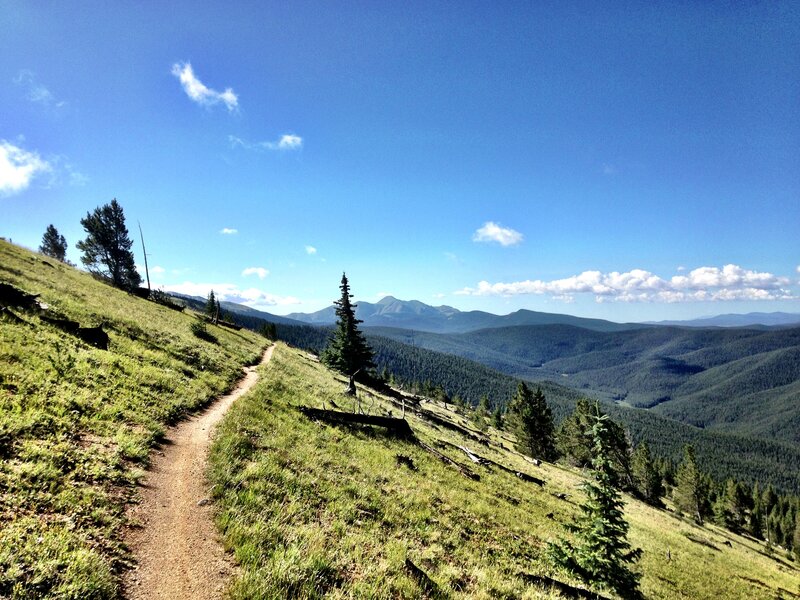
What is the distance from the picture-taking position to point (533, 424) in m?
60.5

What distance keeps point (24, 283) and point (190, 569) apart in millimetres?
30590

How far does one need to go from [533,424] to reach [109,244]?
83.1 meters

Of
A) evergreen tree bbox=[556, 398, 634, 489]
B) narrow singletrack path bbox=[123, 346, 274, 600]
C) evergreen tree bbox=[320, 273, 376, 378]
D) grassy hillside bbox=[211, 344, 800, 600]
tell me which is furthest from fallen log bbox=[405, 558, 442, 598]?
evergreen tree bbox=[556, 398, 634, 489]

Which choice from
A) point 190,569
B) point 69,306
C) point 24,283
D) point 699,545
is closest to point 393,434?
point 190,569

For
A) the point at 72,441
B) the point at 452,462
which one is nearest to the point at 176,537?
the point at 72,441

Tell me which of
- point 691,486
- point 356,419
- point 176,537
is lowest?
point 691,486

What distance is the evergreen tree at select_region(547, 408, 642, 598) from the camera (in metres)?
12.0

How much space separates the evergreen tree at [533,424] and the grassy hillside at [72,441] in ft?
183

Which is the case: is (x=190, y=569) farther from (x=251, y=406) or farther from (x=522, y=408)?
(x=522, y=408)

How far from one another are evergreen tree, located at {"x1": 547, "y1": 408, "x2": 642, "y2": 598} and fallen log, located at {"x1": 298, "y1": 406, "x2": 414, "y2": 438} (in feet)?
41.1

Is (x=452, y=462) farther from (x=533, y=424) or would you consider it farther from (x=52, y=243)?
(x=52, y=243)

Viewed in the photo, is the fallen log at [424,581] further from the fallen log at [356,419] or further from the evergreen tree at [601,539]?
the fallen log at [356,419]

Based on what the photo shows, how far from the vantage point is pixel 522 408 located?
62.6 meters

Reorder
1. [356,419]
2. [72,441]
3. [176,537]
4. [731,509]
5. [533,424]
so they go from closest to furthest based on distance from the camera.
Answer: [176,537] < [72,441] < [356,419] < [533,424] < [731,509]
